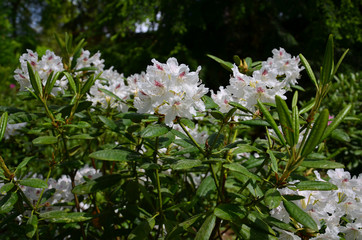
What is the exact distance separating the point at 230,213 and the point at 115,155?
327mm

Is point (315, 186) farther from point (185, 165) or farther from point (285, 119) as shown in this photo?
point (185, 165)

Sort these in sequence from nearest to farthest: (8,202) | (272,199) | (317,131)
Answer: (317,131) → (272,199) → (8,202)

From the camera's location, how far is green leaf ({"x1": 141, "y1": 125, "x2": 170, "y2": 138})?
2.33 ft

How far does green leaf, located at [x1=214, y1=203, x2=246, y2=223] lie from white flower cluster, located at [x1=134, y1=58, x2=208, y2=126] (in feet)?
0.82

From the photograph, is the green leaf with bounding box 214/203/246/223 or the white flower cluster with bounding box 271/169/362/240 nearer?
the green leaf with bounding box 214/203/246/223

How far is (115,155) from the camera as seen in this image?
773mm

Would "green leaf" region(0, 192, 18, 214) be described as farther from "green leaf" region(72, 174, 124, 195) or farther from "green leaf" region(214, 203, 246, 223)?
"green leaf" region(214, 203, 246, 223)

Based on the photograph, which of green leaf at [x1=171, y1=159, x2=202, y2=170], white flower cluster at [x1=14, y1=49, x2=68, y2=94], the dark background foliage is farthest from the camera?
the dark background foliage

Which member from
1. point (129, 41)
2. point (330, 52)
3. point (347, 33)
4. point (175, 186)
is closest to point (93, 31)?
point (129, 41)

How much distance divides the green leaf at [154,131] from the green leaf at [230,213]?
241 mm

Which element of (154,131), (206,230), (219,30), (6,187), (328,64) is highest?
(328,64)

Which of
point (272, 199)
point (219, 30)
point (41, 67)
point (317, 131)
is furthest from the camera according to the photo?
point (219, 30)

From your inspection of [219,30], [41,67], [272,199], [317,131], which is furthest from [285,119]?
[219,30]

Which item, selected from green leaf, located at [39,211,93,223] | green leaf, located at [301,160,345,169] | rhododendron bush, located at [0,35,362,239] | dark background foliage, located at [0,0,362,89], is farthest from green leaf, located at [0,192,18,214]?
dark background foliage, located at [0,0,362,89]
